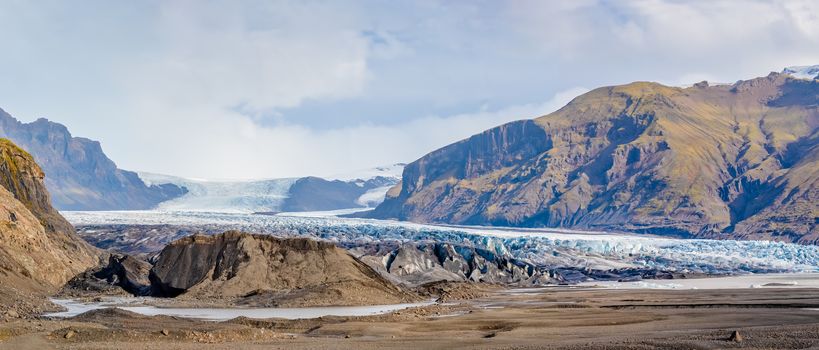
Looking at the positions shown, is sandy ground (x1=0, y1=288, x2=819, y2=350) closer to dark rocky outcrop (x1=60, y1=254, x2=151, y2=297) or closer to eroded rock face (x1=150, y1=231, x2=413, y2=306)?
eroded rock face (x1=150, y1=231, x2=413, y2=306)

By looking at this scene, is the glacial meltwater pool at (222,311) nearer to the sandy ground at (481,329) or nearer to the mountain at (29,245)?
the mountain at (29,245)

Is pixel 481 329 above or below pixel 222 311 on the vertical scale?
above

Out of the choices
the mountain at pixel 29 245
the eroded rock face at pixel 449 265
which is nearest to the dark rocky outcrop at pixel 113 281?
the mountain at pixel 29 245

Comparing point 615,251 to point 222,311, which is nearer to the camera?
point 222,311

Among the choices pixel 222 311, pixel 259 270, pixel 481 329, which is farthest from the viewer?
pixel 259 270

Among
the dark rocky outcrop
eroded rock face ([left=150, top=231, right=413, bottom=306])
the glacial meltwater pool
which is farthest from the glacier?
the glacial meltwater pool

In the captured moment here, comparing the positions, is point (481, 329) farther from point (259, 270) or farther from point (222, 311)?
point (259, 270)

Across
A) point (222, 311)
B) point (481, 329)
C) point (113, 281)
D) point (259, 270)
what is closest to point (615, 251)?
point (259, 270)
